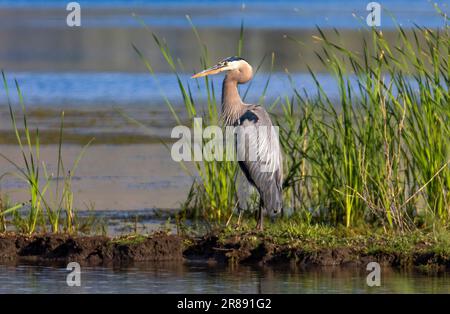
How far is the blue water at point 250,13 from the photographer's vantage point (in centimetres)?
4528

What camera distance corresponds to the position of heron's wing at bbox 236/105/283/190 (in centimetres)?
975

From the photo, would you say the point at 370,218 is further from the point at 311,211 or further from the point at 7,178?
the point at 7,178

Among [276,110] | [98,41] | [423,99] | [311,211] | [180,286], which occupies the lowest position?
[180,286]

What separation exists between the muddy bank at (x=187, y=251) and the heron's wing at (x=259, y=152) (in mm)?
879

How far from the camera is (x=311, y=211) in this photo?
A: 10219mm

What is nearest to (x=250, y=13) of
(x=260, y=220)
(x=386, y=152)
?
(x=260, y=220)

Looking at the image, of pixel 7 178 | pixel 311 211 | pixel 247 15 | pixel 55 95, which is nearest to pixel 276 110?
pixel 55 95

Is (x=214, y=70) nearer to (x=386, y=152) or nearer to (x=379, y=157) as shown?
(x=379, y=157)

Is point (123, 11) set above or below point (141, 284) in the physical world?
above

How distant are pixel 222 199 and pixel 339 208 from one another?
40.1 inches

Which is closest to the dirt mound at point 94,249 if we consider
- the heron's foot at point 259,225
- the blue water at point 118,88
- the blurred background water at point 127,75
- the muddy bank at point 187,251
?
the muddy bank at point 187,251

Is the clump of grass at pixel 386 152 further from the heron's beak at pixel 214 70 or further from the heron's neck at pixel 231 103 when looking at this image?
the heron's beak at pixel 214 70

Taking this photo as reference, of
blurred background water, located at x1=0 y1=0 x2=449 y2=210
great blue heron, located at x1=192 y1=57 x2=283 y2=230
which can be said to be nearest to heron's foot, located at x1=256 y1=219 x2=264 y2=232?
great blue heron, located at x1=192 y1=57 x2=283 y2=230

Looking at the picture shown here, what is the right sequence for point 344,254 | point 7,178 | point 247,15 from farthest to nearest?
1. point 247,15
2. point 7,178
3. point 344,254
